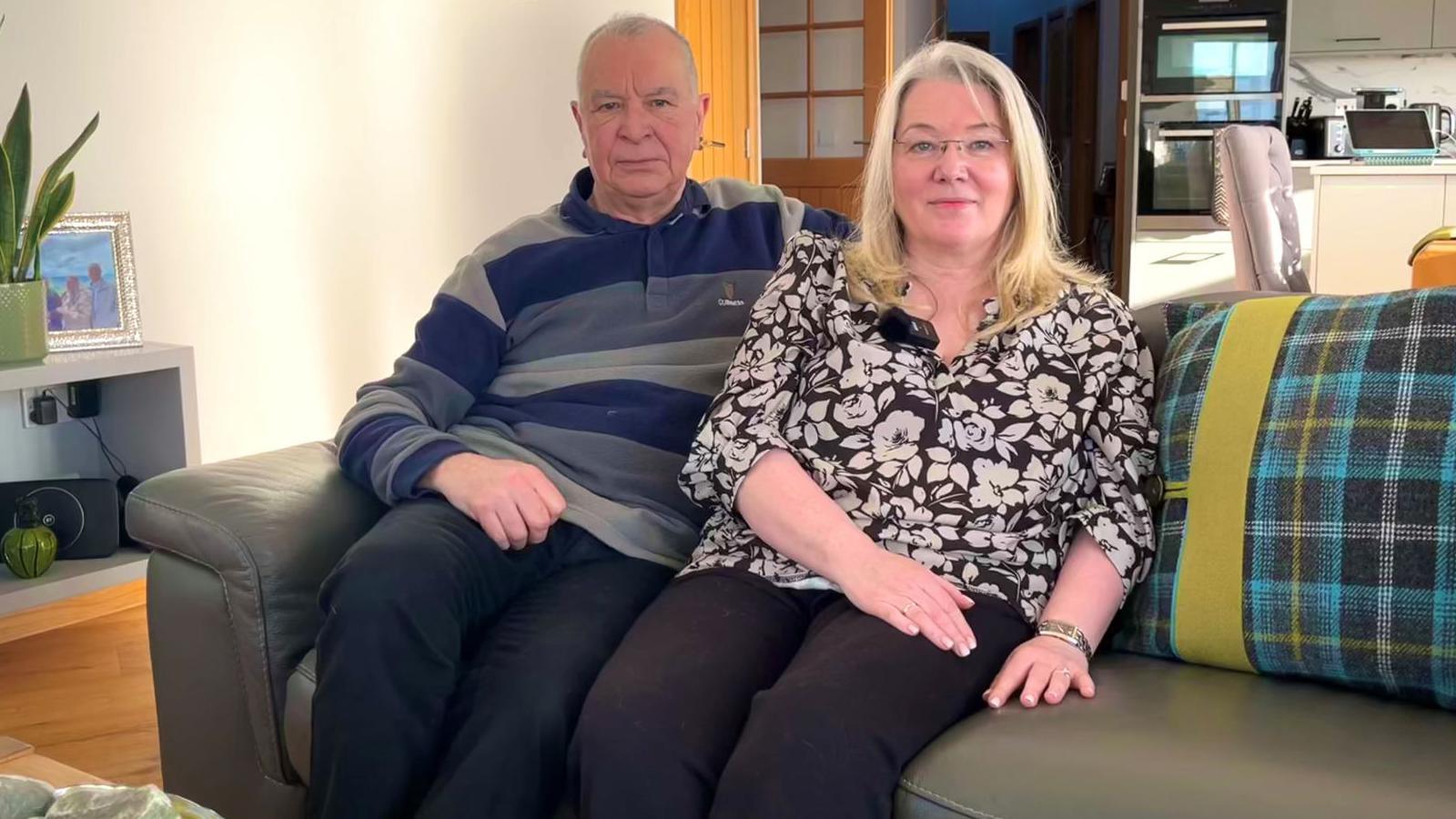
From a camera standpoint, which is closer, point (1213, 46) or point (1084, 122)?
point (1213, 46)

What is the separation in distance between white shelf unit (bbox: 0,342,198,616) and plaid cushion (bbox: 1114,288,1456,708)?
Answer: 211cm

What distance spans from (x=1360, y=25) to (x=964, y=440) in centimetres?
534

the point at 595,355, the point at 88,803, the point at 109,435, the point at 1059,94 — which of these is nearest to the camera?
the point at 88,803

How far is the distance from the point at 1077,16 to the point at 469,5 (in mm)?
5251

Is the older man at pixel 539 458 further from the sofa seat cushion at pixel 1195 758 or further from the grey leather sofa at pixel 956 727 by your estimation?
the sofa seat cushion at pixel 1195 758

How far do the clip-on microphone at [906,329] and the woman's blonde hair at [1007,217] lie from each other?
0.03 metres

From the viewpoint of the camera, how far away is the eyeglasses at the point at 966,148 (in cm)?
159

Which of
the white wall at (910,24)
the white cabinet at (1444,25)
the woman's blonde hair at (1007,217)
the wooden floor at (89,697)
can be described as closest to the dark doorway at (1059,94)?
the white wall at (910,24)

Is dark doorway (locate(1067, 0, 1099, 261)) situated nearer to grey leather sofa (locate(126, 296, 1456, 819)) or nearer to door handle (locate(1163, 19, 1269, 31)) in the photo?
door handle (locate(1163, 19, 1269, 31))

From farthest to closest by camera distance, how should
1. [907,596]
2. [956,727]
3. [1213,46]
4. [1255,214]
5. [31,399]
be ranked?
[1213,46], [1255,214], [31,399], [907,596], [956,727]

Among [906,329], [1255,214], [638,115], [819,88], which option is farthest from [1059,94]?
[906,329]

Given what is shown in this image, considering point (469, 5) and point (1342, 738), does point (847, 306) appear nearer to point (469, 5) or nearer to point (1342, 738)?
point (1342, 738)

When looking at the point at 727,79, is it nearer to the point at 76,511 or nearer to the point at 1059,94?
the point at 76,511

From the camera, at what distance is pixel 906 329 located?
1.54 meters
